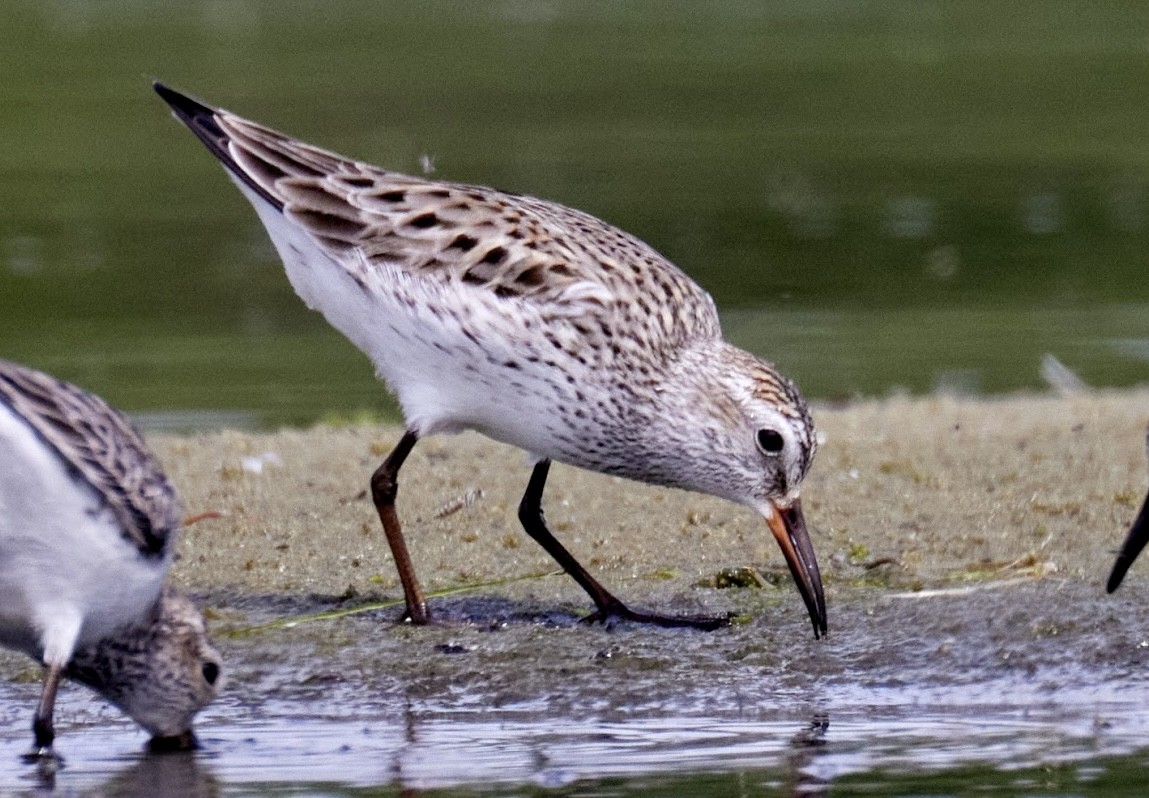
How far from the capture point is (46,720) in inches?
262

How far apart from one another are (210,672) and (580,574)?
4.93 feet

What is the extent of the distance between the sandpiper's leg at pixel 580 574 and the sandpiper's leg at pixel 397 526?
1.53 feet

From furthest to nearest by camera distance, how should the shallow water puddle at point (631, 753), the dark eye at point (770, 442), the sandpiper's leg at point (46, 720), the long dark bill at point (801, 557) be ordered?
1. the dark eye at point (770, 442)
2. the long dark bill at point (801, 557)
3. the sandpiper's leg at point (46, 720)
4. the shallow water puddle at point (631, 753)

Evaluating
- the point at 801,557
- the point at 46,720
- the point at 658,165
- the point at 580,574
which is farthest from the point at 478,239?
the point at 658,165

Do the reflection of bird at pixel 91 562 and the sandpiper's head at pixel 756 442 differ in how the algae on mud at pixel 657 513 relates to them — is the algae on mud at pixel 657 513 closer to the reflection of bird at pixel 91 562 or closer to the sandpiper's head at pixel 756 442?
the sandpiper's head at pixel 756 442

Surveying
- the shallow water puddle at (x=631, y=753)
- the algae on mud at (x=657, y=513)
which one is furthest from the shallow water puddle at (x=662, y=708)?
the algae on mud at (x=657, y=513)

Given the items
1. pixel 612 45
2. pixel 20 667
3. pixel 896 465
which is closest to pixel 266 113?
pixel 612 45

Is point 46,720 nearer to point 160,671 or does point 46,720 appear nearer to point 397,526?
point 160,671

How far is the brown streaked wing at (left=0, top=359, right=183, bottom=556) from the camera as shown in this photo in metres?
6.50

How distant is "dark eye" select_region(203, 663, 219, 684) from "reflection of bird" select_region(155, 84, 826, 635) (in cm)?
99

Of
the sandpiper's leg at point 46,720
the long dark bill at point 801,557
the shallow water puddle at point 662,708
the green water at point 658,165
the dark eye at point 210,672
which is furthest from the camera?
the green water at point 658,165

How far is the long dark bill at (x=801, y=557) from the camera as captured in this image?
7469mm

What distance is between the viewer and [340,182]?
831 cm

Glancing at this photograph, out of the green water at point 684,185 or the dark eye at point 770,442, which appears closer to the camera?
the dark eye at point 770,442
